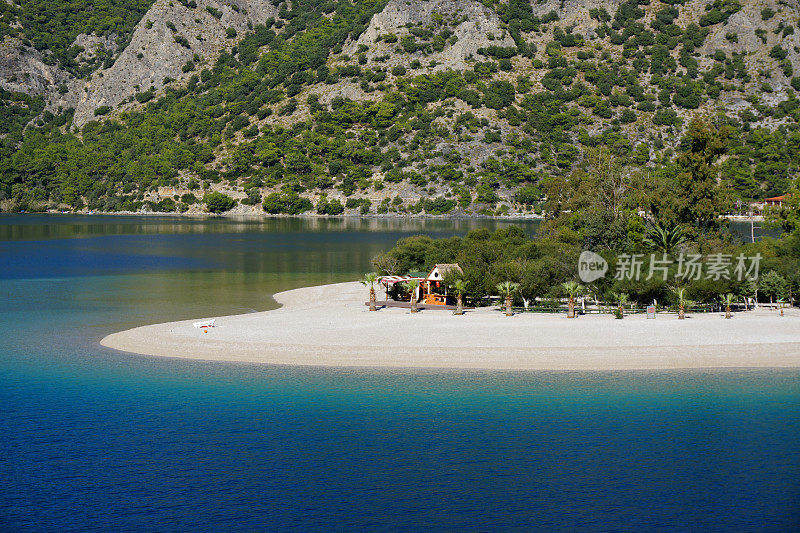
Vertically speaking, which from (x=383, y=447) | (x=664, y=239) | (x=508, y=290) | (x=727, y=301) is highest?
(x=664, y=239)

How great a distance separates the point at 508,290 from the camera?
Answer: 5212 cm

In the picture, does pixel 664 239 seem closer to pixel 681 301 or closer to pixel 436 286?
pixel 681 301

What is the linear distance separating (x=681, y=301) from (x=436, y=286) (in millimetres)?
16582

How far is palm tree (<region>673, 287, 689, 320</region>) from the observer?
4984cm

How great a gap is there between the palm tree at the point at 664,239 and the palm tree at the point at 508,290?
45.5 feet

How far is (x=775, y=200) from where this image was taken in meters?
189

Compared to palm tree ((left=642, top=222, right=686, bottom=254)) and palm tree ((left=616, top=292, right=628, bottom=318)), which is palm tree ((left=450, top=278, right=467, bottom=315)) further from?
palm tree ((left=642, top=222, right=686, bottom=254))

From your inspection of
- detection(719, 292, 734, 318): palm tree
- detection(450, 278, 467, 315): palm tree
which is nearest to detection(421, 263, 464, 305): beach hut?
detection(450, 278, 467, 315): palm tree

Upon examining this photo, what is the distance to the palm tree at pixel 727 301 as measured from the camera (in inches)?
1964

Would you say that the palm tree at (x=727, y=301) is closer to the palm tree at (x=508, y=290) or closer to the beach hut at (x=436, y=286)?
the palm tree at (x=508, y=290)

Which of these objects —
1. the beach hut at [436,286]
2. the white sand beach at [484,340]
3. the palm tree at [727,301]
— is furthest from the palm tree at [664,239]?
the beach hut at [436,286]

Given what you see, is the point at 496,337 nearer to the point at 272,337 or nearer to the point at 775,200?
the point at 272,337

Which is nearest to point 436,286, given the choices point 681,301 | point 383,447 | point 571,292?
point 571,292

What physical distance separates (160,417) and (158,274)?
5757 cm
